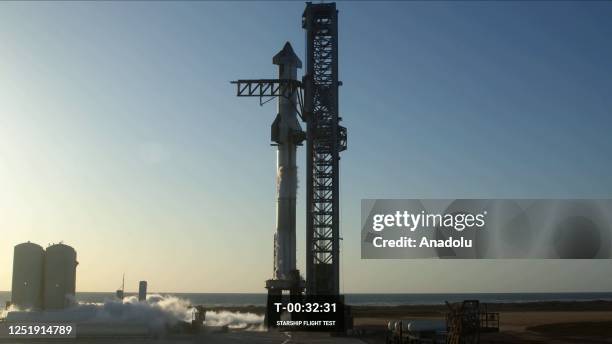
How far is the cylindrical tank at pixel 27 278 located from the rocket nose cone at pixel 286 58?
2671 cm

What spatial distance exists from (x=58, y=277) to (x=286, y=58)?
1095 inches

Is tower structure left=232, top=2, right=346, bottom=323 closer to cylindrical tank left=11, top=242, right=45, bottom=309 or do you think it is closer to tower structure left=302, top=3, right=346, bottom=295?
tower structure left=302, top=3, right=346, bottom=295

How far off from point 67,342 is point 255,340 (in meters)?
14.1

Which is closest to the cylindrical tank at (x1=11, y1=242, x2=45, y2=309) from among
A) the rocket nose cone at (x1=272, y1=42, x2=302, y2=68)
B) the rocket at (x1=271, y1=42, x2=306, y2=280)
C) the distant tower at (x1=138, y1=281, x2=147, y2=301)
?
the distant tower at (x1=138, y1=281, x2=147, y2=301)

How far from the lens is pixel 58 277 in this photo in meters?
65.2

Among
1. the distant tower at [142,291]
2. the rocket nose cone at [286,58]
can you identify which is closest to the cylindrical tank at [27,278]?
the distant tower at [142,291]

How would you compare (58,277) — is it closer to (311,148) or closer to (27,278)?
(27,278)

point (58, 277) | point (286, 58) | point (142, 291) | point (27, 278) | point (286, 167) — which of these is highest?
point (286, 58)

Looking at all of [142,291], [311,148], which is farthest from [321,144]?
[142,291]

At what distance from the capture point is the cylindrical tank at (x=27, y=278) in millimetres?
64375

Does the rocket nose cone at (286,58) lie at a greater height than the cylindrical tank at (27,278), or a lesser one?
greater

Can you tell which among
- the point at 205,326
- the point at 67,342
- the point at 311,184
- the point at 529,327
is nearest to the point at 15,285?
the point at 67,342

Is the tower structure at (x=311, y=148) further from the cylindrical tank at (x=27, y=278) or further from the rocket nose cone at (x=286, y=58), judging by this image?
the cylindrical tank at (x=27, y=278)

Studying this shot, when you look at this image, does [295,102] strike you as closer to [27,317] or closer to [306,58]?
[306,58]
